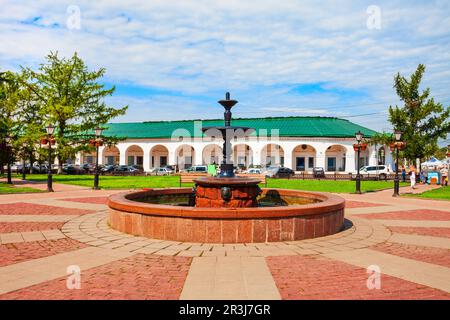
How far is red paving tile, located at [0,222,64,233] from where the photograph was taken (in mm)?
8164

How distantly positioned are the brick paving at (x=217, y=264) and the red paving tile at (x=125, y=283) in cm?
1

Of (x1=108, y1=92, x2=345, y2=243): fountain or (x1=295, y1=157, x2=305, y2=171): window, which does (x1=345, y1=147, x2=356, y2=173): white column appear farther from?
(x1=108, y1=92, x2=345, y2=243): fountain

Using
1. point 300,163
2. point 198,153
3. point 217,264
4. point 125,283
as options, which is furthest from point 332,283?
point 300,163

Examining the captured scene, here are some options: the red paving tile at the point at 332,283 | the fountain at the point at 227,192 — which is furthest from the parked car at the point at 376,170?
the red paving tile at the point at 332,283

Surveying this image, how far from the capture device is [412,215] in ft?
37.2

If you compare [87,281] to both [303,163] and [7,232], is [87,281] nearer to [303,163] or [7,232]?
[7,232]

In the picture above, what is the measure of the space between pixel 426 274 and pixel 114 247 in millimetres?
5430

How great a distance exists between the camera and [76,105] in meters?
35.9

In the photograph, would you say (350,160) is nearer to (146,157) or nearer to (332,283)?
(146,157)

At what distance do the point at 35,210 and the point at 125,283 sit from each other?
8.09 metres

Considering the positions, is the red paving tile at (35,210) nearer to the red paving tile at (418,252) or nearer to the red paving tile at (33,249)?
the red paving tile at (33,249)

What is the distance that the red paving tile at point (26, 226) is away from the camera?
816cm

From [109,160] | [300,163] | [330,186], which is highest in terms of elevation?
[109,160]
